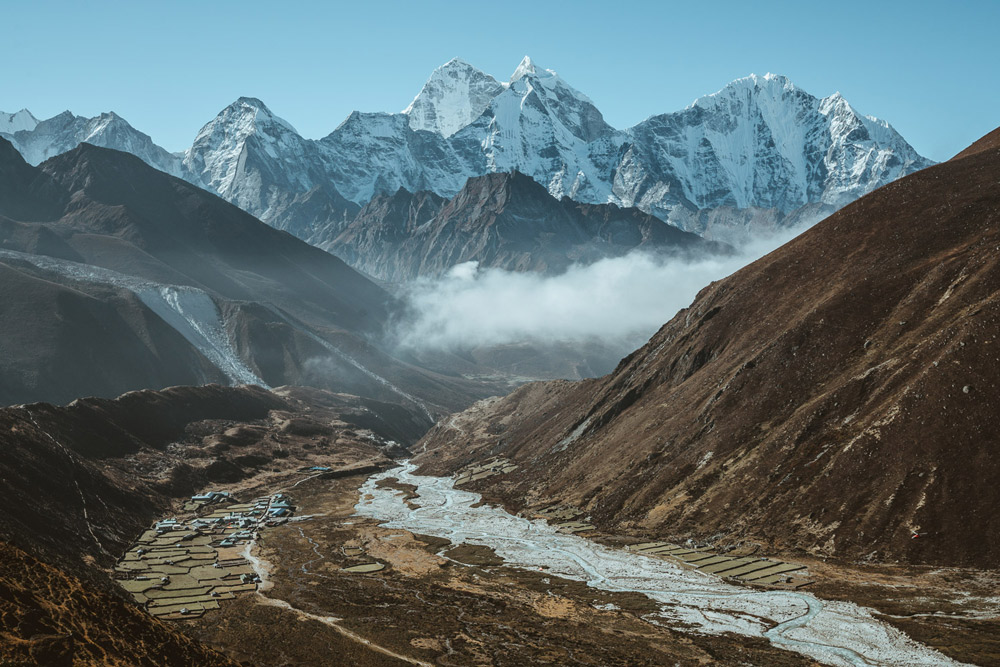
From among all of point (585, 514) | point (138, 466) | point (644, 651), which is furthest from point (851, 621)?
point (138, 466)

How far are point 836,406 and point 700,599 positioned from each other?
42.8m

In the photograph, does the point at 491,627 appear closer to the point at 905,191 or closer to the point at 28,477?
the point at 28,477

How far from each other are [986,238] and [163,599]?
13823 centimetres

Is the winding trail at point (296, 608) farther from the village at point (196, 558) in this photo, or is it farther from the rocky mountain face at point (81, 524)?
the rocky mountain face at point (81, 524)

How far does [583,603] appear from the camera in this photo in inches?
3536

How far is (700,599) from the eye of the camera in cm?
8906

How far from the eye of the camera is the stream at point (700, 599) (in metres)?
71.1

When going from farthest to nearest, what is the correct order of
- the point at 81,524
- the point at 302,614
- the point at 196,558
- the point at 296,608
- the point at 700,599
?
the point at 81,524 → the point at 196,558 → the point at 700,599 → the point at 296,608 → the point at 302,614

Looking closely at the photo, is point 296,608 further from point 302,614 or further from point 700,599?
point 700,599


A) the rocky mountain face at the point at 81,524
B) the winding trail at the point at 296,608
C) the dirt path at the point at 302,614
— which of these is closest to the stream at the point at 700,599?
the winding trail at the point at 296,608

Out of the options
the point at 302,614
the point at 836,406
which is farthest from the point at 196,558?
the point at 836,406

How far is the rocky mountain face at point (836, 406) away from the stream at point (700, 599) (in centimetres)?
1180

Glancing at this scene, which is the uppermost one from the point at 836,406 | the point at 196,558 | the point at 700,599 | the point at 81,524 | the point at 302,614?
the point at 836,406

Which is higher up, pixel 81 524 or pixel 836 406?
pixel 836 406
